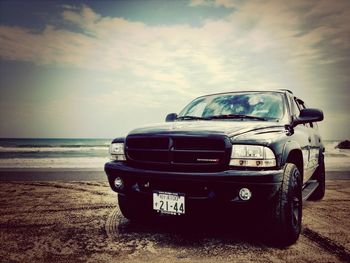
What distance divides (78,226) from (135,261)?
1419mm

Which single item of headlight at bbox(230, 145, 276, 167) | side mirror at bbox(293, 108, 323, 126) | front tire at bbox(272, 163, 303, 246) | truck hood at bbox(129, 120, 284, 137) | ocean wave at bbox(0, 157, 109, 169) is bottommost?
ocean wave at bbox(0, 157, 109, 169)

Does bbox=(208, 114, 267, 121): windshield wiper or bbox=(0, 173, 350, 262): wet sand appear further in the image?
bbox=(208, 114, 267, 121): windshield wiper

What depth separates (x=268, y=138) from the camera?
9.70ft

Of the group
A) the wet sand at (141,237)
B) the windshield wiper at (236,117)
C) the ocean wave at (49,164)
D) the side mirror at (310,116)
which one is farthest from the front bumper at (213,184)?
the ocean wave at (49,164)

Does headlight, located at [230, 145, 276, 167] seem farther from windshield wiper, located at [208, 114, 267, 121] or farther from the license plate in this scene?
windshield wiper, located at [208, 114, 267, 121]

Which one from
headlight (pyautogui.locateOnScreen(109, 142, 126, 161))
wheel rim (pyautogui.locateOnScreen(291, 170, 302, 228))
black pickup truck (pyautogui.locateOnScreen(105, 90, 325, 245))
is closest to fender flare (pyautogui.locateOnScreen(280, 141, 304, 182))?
black pickup truck (pyautogui.locateOnScreen(105, 90, 325, 245))

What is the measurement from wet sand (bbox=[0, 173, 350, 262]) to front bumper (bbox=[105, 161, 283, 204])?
20.7 inches

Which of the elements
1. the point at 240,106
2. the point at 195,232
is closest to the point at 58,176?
the point at 195,232

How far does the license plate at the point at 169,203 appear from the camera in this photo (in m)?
3.02

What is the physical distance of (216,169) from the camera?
114 inches

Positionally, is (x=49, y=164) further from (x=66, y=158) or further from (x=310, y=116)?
(x=310, y=116)

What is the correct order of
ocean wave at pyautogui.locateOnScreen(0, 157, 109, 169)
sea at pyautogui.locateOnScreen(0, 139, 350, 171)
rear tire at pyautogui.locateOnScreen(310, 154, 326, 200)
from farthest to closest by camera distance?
sea at pyautogui.locateOnScreen(0, 139, 350, 171), ocean wave at pyautogui.locateOnScreen(0, 157, 109, 169), rear tire at pyautogui.locateOnScreen(310, 154, 326, 200)

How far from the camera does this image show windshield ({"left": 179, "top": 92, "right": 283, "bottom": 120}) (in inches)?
158

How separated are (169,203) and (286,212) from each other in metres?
1.15
